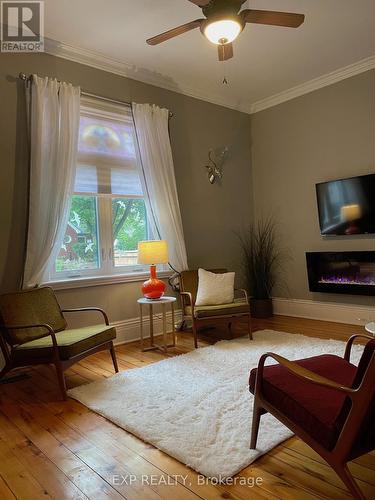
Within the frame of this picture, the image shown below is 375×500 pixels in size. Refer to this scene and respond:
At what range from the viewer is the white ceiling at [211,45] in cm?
332

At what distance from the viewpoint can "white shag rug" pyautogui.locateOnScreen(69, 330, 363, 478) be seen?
6.55ft

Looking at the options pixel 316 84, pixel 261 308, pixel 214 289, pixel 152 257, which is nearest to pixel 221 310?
pixel 214 289

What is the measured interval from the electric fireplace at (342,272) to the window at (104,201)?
2.41 metres

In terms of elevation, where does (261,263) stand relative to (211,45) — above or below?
below

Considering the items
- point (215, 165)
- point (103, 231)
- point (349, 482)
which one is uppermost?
point (215, 165)

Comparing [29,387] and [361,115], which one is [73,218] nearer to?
[29,387]

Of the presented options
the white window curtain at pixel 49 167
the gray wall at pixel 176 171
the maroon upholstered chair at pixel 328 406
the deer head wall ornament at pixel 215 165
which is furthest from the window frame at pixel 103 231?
the maroon upholstered chair at pixel 328 406

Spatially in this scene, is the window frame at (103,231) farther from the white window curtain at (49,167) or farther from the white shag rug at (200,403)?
the white shag rug at (200,403)

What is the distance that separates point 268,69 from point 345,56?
2.97 feet

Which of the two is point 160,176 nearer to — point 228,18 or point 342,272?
point 228,18

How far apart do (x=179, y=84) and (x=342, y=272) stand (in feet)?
10.9

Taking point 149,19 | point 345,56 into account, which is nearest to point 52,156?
point 149,19

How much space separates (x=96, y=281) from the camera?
4.05 m

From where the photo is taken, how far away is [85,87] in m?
4.06
